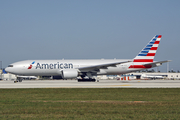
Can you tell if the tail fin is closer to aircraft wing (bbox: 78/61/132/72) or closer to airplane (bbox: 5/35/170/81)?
airplane (bbox: 5/35/170/81)

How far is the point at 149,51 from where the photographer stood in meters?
49.6

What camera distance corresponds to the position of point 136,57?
4912 centimetres

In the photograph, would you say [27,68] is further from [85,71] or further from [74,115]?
[74,115]

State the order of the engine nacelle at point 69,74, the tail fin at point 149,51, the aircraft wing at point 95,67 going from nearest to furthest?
the engine nacelle at point 69,74, the aircraft wing at point 95,67, the tail fin at point 149,51

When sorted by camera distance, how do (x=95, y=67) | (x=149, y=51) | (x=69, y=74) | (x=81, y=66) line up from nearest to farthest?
(x=69, y=74) < (x=95, y=67) < (x=81, y=66) < (x=149, y=51)

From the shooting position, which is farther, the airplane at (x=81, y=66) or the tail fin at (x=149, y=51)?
the tail fin at (x=149, y=51)

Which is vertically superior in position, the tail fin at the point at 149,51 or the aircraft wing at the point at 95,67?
the tail fin at the point at 149,51

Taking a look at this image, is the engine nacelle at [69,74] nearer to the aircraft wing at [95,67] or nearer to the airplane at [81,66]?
the aircraft wing at [95,67]

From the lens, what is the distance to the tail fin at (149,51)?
49.1 meters

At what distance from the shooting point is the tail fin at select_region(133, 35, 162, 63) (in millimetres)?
49125

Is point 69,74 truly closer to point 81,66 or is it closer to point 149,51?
point 81,66

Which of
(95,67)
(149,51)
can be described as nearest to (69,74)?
(95,67)

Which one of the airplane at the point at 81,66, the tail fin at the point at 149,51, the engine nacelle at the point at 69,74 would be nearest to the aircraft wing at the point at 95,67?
the airplane at the point at 81,66

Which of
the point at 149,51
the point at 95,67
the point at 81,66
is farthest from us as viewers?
the point at 149,51
